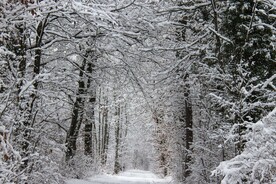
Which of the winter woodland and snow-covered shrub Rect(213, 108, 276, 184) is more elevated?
the winter woodland

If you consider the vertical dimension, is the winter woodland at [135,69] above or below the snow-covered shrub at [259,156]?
above

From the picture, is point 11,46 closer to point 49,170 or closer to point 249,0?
point 49,170

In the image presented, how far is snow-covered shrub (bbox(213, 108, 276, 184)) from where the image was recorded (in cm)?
428

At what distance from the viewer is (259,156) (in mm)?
4402

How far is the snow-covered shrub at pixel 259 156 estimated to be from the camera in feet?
14.0

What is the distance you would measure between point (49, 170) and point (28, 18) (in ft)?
10.2

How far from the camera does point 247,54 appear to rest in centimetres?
841

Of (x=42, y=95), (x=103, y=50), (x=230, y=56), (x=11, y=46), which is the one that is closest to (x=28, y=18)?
(x=11, y=46)

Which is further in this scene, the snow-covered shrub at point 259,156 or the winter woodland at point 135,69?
the winter woodland at point 135,69

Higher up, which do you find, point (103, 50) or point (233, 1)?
point (233, 1)

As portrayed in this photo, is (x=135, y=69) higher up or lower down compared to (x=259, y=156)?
higher up

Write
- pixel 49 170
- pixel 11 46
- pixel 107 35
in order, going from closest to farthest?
1. pixel 11 46
2. pixel 49 170
3. pixel 107 35

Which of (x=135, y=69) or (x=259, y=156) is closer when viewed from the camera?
(x=259, y=156)

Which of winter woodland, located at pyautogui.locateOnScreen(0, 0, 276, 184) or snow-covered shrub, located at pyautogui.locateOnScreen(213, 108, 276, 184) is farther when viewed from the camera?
winter woodland, located at pyautogui.locateOnScreen(0, 0, 276, 184)
